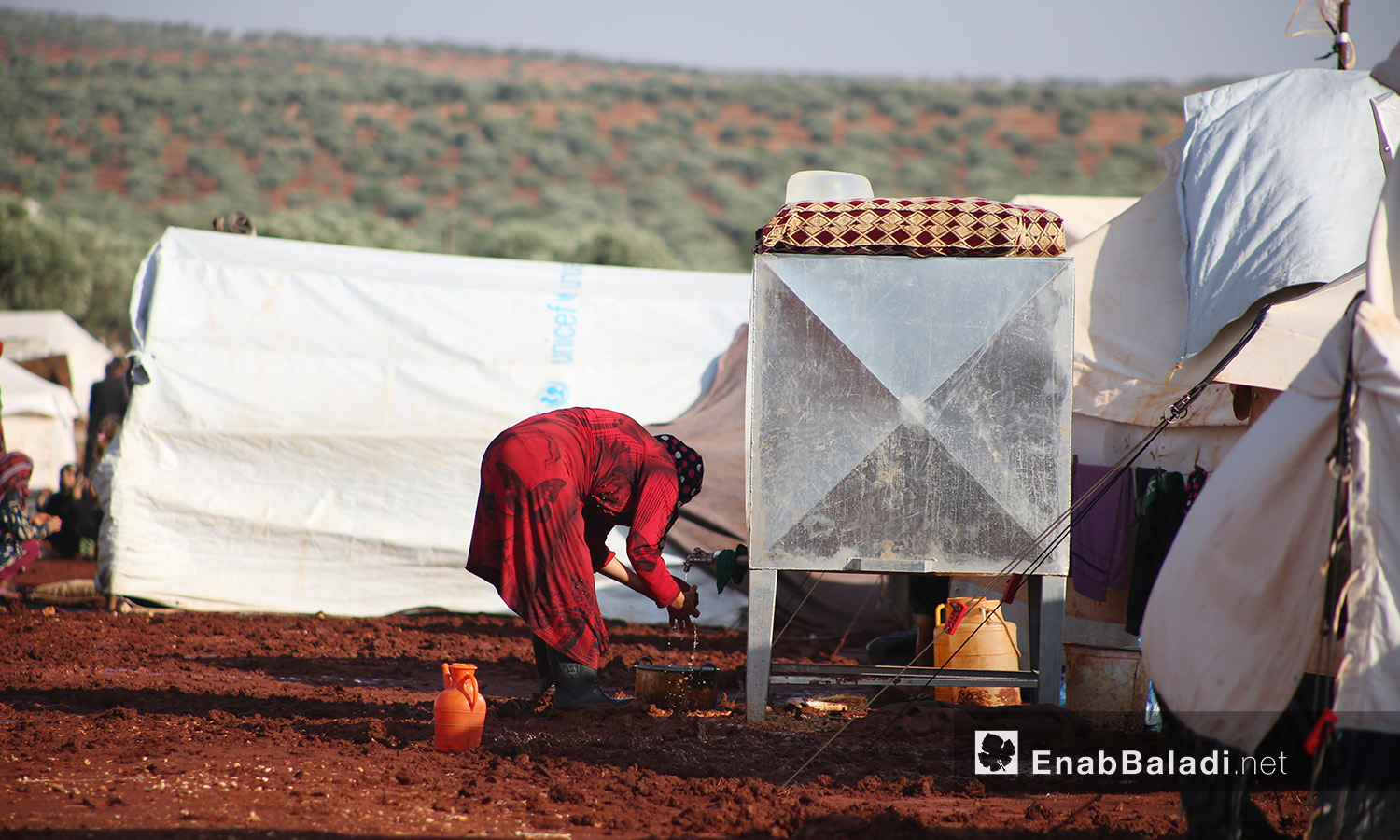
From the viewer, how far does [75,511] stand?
996 cm

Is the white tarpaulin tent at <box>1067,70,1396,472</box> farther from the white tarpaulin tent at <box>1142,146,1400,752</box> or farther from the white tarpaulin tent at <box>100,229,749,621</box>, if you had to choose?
the white tarpaulin tent at <box>100,229,749,621</box>

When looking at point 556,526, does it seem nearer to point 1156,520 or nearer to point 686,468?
point 686,468

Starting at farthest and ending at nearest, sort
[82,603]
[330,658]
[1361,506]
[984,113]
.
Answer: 1. [984,113]
2. [82,603]
3. [330,658]
4. [1361,506]

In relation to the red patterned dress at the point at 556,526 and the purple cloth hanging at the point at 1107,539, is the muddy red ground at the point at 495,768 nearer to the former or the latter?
the red patterned dress at the point at 556,526

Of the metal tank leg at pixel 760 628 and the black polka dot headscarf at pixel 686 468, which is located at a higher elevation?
the black polka dot headscarf at pixel 686 468

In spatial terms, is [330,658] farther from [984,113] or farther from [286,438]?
[984,113]

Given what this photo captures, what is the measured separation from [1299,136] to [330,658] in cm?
599

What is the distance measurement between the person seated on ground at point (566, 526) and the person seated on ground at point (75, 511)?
7532 mm

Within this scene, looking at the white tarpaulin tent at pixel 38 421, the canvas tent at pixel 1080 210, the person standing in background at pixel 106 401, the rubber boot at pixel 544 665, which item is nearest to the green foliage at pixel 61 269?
the white tarpaulin tent at pixel 38 421

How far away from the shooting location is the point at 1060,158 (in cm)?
3073

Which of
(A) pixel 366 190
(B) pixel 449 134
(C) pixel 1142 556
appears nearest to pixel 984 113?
(B) pixel 449 134

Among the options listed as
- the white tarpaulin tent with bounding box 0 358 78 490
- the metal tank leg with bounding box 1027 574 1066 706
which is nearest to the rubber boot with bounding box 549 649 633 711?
the metal tank leg with bounding box 1027 574 1066 706

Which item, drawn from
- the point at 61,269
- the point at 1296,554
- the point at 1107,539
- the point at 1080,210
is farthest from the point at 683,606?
the point at 61,269

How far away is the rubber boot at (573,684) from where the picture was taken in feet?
13.7
